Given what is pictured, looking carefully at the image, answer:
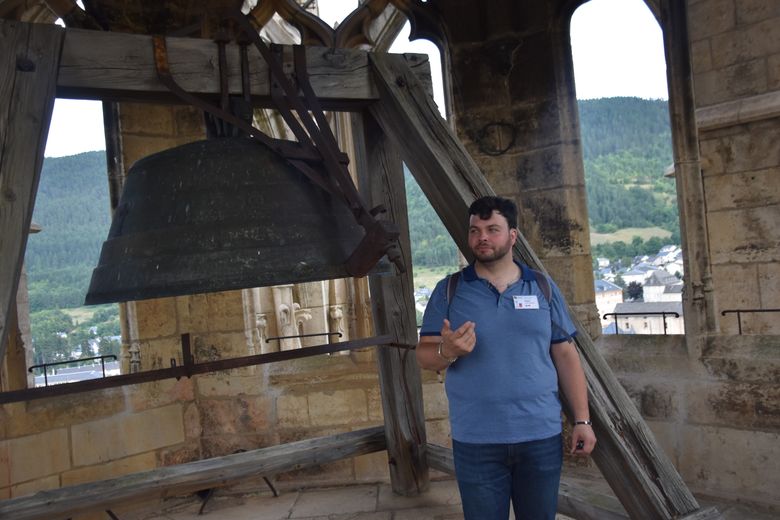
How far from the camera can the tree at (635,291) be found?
13.1 feet

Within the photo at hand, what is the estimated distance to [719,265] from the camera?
4.55 metres

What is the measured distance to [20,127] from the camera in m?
1.75

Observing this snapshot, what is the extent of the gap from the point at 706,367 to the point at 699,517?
157 centimetres

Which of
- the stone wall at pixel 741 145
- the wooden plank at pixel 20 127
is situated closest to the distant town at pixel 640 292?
the stone wall at pixel 741 145

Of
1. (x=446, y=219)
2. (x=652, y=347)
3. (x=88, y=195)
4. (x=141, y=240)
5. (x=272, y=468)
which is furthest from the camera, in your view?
(x=88, y=195)

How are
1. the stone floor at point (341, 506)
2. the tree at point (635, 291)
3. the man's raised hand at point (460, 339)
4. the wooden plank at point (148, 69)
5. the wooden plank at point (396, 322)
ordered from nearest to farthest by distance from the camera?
the man's raised hand at point (460, 339) → the wooden plank at point (148, 69) → the wooden plank at point (396, 322) → the stone floor at point (341, 506) → the tree at point (635, 291)

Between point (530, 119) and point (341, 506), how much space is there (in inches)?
80.1

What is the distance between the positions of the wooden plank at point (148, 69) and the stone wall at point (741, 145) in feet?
9.46

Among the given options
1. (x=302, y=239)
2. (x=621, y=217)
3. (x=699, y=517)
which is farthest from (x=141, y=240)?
(x=621, y=217)

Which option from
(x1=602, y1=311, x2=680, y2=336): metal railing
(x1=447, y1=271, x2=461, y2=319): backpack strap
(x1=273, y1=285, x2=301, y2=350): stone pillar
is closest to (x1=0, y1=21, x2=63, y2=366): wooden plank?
(x1=447, y1=271, x2=461, y2=319): backpack strap

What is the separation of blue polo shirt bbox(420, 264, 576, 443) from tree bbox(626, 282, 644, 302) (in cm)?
243

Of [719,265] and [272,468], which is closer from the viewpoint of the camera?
[272,468]

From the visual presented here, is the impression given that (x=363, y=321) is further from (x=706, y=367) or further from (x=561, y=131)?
(x=706, y=367)

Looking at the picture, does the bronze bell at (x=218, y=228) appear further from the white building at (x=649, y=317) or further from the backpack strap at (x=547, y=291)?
the white building at (x=649, y=317)
